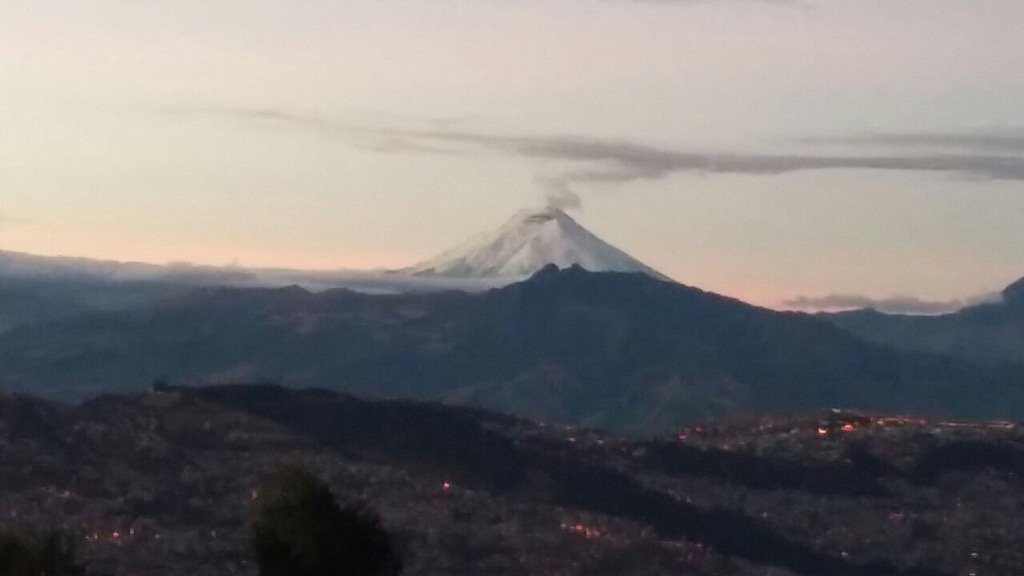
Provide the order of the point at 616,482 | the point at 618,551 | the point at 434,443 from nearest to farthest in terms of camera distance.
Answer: the point at 618,551 < the point at 616,482 < the point at 434,443

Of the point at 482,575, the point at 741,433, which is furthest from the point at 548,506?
the point at 741,433

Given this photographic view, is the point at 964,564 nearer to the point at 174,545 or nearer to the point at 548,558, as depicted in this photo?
the point at 548,558

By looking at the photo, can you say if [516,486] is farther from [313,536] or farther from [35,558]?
[35,558]

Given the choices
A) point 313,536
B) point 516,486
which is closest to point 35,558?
point 313,536

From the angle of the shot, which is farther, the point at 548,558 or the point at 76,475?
the point at 76,475

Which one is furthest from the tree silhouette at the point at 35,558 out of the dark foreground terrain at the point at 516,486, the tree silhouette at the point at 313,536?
the dark foreground terrain at the point at 516,486

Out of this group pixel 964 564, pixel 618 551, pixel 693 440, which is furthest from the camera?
pixel 693 440
